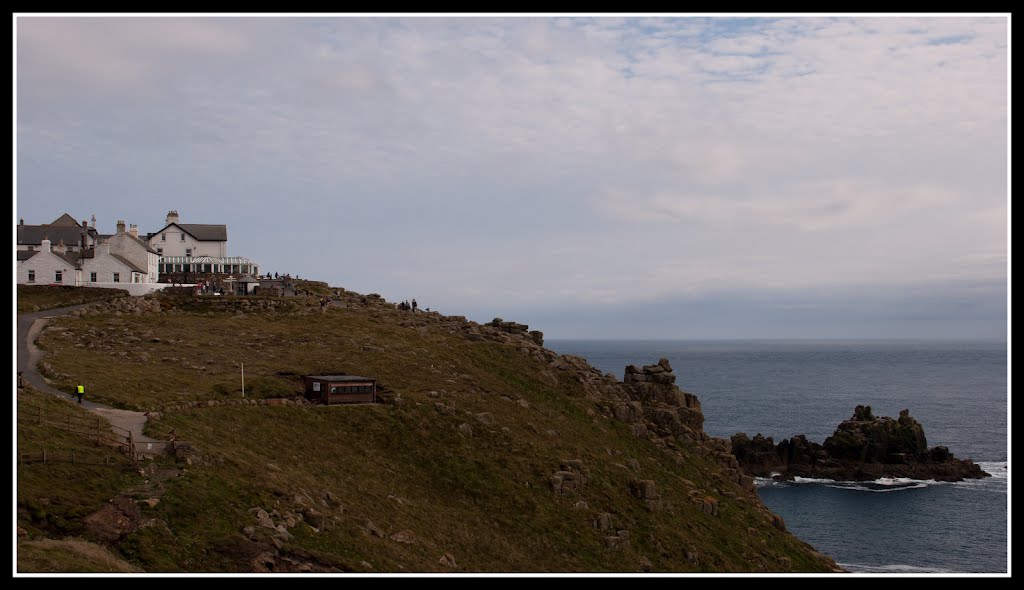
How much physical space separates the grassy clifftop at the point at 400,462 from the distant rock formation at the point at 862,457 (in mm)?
59947

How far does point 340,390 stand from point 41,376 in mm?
19510

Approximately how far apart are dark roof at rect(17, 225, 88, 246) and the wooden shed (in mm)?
56506

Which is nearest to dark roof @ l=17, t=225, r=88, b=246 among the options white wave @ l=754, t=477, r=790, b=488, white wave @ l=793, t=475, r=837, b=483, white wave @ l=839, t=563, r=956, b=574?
white wave @ l=839, t=563, r=956, b=574

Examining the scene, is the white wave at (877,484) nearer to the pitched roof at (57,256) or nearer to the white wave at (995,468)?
the white wave at (995,468)

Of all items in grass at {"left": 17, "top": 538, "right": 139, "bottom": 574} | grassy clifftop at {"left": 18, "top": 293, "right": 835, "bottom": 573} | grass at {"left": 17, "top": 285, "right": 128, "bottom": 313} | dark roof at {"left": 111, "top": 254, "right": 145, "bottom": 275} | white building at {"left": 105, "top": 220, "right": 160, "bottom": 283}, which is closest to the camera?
grass at {"left": 17, "top": 538, "right": 139, "bottom": 574}

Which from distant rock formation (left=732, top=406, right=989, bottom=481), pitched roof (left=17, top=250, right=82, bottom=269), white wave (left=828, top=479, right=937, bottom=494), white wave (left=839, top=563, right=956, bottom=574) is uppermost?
pitched roof (left=17, top=250, right=82, bottom=269)

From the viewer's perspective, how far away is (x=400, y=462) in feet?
168

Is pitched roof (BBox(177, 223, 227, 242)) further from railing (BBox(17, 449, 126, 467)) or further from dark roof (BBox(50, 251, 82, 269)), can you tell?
railing (BBox(17, 449, 126, 467))

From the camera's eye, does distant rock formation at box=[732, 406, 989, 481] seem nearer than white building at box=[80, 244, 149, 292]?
No

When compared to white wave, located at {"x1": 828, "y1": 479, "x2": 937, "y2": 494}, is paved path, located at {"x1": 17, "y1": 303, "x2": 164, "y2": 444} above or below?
above

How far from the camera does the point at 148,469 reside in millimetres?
38688

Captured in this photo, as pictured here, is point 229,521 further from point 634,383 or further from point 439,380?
point 634,383

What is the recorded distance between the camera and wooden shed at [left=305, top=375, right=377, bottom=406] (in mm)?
56500

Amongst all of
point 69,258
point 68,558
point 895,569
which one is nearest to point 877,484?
point 895,569
